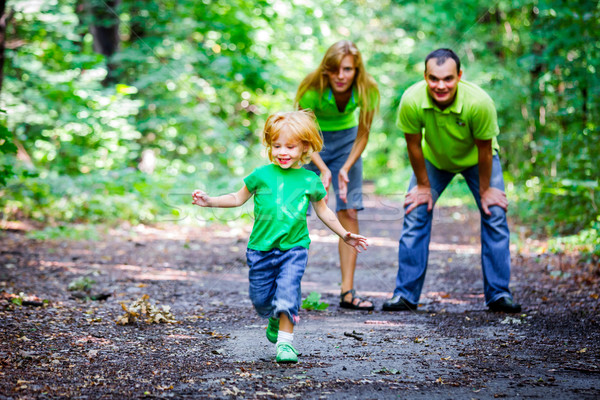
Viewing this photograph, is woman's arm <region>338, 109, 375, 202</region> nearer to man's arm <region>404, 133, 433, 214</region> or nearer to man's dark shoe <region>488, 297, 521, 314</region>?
man's arm <region>404, 133, 433, 214</region>

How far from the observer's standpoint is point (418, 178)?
445 centimetres

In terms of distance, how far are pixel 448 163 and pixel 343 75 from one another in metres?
1.02

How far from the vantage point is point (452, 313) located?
13.9ft

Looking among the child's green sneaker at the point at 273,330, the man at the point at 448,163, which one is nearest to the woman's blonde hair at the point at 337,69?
the man at the point at 448,163

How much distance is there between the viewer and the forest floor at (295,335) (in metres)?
2.51

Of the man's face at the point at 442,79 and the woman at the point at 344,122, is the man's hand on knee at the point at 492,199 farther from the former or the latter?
the woman at the point at 344,122

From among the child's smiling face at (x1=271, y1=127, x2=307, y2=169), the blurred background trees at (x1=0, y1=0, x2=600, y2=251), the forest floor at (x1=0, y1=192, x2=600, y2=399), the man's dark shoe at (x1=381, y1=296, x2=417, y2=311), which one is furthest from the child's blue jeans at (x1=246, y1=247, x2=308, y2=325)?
the blurred background trees at (x1=0, y1=0, x2=600, y2=251)

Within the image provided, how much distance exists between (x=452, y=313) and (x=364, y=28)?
1742 cm

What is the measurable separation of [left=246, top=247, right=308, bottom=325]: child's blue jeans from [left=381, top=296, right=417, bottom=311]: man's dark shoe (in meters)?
1.45

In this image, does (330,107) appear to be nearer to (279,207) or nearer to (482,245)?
(482,245)

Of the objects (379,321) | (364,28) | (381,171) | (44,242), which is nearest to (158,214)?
(44,242)

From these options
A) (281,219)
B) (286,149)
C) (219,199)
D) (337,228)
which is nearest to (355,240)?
(337,228)

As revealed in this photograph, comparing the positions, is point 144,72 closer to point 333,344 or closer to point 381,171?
point 333,344

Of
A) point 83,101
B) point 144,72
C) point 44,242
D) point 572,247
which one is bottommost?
point 44,242
